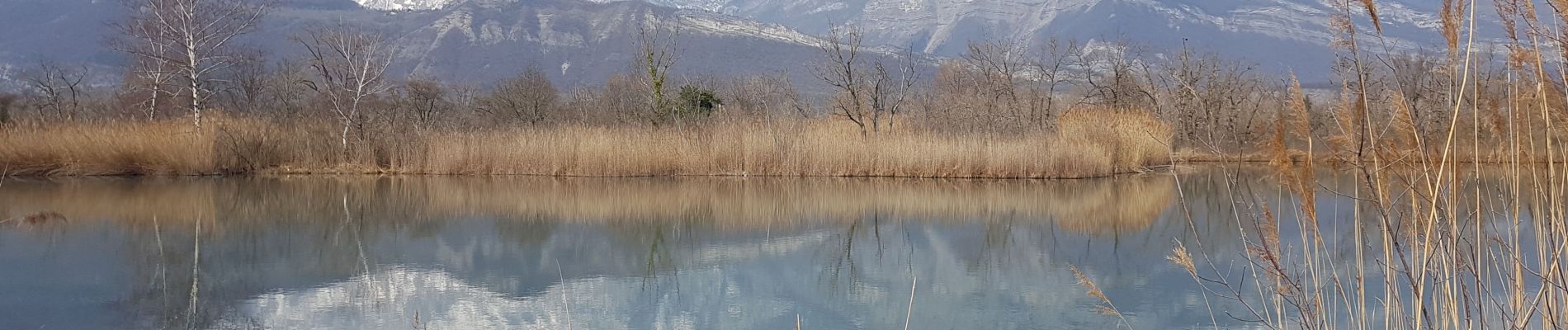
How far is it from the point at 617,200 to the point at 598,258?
13.3 feet

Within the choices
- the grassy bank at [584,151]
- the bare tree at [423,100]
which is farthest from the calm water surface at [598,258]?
the bare tree at [423,100]

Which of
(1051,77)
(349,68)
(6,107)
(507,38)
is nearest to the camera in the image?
(349,68)

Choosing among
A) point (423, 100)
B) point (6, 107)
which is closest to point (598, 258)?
point (6, 107)

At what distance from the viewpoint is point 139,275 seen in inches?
213

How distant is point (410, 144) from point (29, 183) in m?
4.45

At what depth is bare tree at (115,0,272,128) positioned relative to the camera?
14.5 m

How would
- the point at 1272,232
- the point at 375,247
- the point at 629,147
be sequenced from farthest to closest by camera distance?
the point at 629,147 < the point at 375,247 < the point at 1272,232

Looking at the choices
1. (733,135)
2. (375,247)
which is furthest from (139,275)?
(733,135)

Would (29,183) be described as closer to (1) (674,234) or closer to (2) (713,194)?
(2) (713,194)

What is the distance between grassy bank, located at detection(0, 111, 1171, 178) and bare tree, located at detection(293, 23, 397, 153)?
505 millimetres

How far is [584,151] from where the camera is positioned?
13922 millimetres

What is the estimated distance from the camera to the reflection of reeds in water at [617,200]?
28.1 feet

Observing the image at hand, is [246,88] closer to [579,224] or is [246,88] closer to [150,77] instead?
[150,77]

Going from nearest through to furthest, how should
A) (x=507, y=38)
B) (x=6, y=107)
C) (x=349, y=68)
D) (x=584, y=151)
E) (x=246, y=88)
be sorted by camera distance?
(x=584, y=151)
(x=349, y=68)
(x=246, y=88)
(x=6, y=107)
(x=507, y=38)
